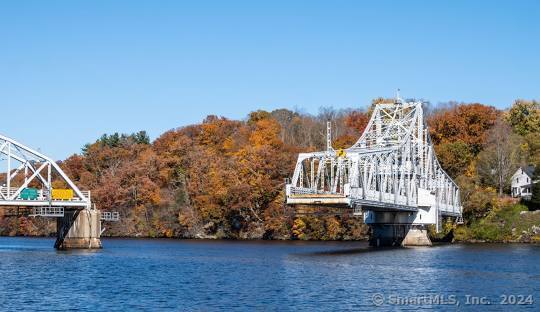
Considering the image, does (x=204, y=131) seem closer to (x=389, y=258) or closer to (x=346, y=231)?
(x=346, y=231)

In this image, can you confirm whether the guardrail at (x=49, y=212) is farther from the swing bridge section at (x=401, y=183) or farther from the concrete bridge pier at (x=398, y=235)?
the concrete bridge pier at (x=398, y=235)

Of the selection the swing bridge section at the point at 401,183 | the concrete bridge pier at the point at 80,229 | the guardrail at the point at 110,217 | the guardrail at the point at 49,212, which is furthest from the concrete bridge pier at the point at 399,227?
the guardrail at the point at 49,212

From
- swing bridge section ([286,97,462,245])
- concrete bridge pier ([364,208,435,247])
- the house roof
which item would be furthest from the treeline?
concrete bridge pier ([364,208,435,247])

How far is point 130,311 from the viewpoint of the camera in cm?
5125

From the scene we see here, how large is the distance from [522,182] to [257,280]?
310 ft

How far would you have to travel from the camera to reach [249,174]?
16175 cm

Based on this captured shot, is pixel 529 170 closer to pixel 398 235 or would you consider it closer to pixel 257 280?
pixel 398 235

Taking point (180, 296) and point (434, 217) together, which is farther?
point (434, 217)

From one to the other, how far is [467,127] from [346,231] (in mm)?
31546

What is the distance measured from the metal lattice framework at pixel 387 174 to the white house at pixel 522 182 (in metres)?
12.0

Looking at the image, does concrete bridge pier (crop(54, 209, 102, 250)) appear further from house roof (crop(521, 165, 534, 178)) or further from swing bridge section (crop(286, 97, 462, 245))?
house roof (crop(521, 165, 534, 178))

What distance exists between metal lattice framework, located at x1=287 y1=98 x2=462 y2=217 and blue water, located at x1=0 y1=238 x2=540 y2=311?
7.63 metres

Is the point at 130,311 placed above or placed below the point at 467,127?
below

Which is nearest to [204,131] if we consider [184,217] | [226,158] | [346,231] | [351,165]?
[226,158]
